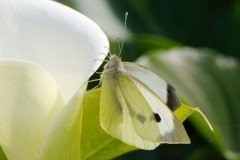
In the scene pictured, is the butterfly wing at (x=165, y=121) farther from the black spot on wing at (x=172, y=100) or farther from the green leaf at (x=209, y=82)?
the green leaf at (x=209, y=82)

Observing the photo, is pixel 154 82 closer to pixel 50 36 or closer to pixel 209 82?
pixel 50 36

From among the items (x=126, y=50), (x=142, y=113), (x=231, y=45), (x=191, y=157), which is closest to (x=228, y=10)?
(x=231, y=45)

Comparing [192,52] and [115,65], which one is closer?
[115,65]

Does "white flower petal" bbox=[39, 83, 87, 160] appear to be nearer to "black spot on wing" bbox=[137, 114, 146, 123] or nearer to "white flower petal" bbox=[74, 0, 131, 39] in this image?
"black spot on wing" bbox=[137, 114, 146, 123]

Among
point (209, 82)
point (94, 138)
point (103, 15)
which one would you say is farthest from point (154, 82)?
point (103, 15)

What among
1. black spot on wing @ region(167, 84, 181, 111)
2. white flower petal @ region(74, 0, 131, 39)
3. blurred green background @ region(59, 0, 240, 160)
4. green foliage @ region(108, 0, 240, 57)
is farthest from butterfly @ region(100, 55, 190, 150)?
green foliage @ region(108, 0, 240, 57)

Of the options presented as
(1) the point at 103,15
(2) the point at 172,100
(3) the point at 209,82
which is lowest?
(3) the point at 209,82

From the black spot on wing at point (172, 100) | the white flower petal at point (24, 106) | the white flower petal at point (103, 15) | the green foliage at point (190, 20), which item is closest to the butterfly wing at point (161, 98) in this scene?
the black spot on wing at point (172, 100)
